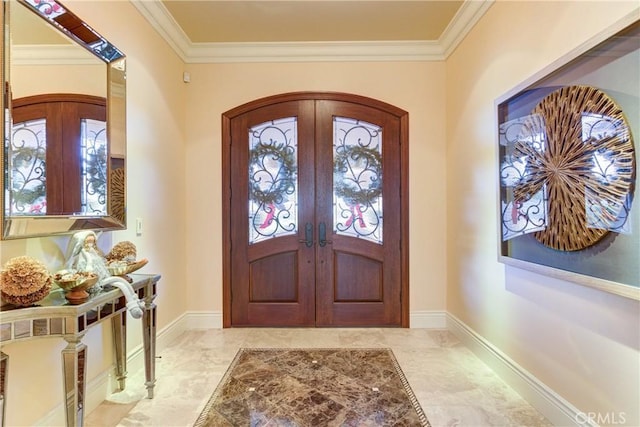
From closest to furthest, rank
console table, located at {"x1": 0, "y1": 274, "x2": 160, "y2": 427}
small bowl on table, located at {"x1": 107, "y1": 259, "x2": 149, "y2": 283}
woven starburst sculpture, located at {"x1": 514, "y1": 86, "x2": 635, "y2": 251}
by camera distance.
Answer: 1. console table, located at {"x1": 0, "y1": 274, "x2": 160, "y2": 427}
2. woven starburst sculpture, located at {"x1": 514, "y1": 86, "x2": 635, "y2": 251}
3. small bowl on table, located at {"x1": 107, "y1": 259, "x2": 149, "y2": 283}

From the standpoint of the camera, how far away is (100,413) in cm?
197

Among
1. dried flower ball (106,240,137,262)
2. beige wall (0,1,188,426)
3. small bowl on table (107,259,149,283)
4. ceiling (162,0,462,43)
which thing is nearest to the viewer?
beige wall (0,1,188,426)

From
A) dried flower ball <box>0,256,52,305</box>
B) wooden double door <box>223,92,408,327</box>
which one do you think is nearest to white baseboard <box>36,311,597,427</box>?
wooden double door <box>223,92,408,327</box>

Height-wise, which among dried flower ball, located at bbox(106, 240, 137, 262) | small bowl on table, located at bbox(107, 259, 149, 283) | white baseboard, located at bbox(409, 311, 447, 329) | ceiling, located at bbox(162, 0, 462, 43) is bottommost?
white baseboard, located at bbox(409, 311, 447, 329)

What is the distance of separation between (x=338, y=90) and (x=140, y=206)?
221cm

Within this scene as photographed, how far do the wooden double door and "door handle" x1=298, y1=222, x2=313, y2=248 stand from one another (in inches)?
0.4

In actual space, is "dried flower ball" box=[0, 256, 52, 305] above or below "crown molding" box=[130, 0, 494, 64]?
below

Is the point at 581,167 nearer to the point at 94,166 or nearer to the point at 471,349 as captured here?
the point at 471,349

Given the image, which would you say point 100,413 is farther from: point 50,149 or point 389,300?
point 389,300

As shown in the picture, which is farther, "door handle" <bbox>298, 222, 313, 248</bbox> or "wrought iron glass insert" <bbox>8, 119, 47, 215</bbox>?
"door handle" <bbox>298, 222, 313, 248</bbox>

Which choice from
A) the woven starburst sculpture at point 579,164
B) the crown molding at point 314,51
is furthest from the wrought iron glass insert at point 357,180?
the woven starburst sculpture at point 579,164

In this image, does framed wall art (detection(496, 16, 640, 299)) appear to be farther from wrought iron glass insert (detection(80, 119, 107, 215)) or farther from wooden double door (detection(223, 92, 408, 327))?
wrought iron glass insert (detection(80, 119, 107, 215))

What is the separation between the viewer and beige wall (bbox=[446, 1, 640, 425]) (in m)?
1.49

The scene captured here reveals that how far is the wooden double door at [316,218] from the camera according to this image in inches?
134
